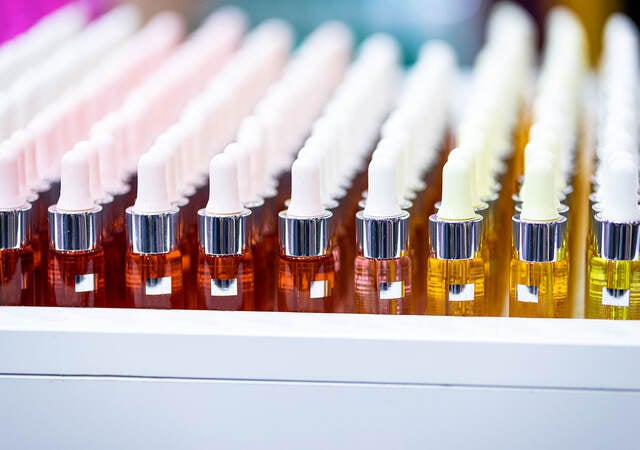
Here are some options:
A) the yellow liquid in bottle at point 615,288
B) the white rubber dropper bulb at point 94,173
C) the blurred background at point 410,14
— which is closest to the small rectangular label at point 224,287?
the white rubber dropper bulb at point 94,173

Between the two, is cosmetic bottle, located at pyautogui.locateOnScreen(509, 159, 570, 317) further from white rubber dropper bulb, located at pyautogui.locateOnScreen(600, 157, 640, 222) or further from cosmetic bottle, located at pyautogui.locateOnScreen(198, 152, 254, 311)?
cosmetic bottle, located at pyautogui.locateOnScreen(198, 152, 254, 311)

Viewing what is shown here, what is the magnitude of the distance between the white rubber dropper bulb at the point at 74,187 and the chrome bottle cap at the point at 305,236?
0.45 feet

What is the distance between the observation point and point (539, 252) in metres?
0.73

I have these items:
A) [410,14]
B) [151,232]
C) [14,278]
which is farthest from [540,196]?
[410,14]

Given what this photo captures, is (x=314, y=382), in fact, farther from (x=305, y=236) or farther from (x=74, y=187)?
(x=74, y=187)

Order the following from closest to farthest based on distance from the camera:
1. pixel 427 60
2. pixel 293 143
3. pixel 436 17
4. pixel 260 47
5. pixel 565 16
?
pixel 293 143 < pixel 427 60 < pixel 260 47 < pixel 565 16 < pixel 436 17

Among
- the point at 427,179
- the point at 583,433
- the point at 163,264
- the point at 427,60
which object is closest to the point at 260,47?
the point at 427,60

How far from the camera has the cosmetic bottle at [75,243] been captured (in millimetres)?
755

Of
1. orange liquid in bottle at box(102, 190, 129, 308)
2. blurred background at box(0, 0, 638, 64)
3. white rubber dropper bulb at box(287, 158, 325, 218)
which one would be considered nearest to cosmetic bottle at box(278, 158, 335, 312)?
white rubber dropper bulb at box(287, 158, 325, 218)

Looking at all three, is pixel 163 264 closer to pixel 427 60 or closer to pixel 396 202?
pixel 396 202

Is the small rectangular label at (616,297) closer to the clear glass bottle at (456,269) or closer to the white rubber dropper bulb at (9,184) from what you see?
the clear glass bottle at (456,269)

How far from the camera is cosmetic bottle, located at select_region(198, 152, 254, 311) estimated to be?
0.75 m

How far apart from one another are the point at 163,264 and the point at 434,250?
0.18 meters

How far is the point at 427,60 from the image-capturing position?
52.0 inches
